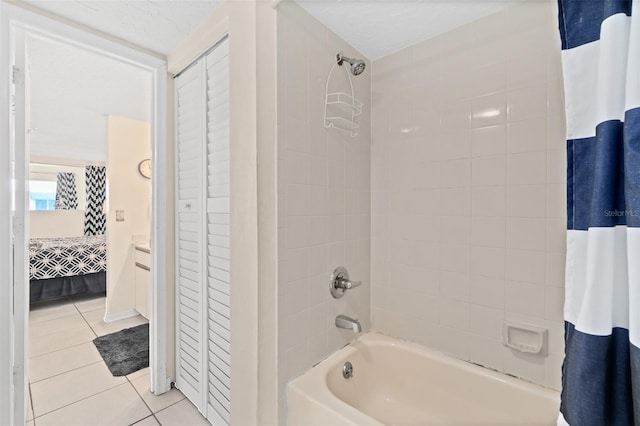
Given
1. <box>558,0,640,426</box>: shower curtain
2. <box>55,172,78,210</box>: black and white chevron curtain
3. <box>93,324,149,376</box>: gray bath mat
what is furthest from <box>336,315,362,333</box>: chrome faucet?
<box>55,172,78,210</box>: black and white chevron curtain

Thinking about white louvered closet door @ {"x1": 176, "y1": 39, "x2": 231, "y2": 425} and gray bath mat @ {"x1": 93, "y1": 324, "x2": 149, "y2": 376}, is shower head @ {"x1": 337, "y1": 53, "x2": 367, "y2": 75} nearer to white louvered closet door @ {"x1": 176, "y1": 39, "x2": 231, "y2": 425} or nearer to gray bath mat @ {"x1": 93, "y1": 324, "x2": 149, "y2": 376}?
white louvered closet door @ {"x1": 176, "y1": 39, "x2": 231, "y2": 425}

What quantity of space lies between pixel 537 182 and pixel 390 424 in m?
1.36

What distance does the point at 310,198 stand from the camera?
1.33m

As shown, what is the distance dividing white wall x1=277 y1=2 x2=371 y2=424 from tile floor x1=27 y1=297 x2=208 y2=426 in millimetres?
1056

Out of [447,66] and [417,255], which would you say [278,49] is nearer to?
[447,66]

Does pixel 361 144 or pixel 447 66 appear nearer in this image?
pixel 447 66

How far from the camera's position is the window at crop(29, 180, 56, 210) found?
4.89 m

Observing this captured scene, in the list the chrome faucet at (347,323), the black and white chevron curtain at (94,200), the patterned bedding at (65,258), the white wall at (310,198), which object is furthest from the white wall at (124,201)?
the chrome faucet at (347,323)

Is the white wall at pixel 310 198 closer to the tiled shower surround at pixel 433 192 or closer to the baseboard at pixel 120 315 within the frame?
the tiled shower surround at pixel 433 192

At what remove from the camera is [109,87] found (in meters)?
2.41

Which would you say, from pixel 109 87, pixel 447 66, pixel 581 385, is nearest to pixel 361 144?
pixel 447 66

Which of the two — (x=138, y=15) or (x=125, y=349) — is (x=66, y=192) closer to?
(x=125, y=349)

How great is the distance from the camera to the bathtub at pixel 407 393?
3.80 feet

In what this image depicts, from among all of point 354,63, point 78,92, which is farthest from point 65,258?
point 354,63
